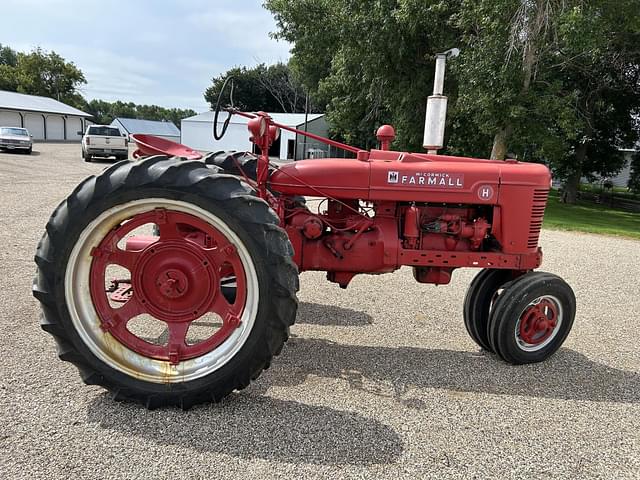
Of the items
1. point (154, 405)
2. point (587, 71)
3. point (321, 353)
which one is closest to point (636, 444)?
point (321, 353)

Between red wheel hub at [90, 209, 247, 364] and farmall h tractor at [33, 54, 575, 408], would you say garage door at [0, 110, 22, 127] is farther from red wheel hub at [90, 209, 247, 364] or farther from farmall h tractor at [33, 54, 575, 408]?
red wheel hub at [90, 209, 247, 364]

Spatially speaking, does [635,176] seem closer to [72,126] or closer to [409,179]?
[409,179]

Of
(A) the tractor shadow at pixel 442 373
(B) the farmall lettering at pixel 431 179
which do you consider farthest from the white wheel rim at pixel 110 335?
(B) the farmall lettering at pixel 431 179

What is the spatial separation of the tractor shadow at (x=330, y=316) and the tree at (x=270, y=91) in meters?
45.5

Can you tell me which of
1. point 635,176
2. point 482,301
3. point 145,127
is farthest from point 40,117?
point 482,301

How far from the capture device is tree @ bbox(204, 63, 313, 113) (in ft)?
163

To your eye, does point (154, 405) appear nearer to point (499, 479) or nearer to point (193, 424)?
point (193, 424)

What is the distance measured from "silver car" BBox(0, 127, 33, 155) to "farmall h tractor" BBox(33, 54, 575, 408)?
23.7 meters

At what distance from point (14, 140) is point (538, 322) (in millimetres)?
25558

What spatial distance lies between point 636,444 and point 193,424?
2.33m

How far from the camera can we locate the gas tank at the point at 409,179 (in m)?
3.36

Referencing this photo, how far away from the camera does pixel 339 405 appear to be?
2785mm

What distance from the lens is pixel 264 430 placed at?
2486 mm

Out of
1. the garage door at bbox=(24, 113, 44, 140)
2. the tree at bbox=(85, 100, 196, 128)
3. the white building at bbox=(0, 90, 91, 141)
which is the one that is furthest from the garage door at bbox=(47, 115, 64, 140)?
the tree at bbox=(85, 100, 196, 128)
